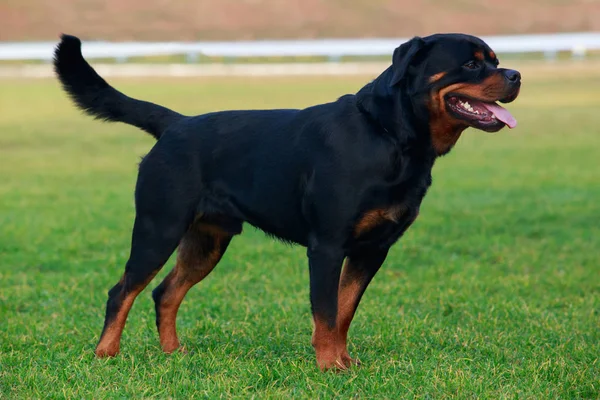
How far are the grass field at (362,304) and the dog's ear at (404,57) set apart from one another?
4.99 ft

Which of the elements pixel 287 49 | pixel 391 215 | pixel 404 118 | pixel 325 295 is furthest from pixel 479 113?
pixel 287 49

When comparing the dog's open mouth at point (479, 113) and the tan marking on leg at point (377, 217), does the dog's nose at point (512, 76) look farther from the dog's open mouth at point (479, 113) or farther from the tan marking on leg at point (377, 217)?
the tan marking on leg at point (377, 217)

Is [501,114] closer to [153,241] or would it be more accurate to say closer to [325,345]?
[325,345]

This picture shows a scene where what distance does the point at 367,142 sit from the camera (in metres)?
4.98

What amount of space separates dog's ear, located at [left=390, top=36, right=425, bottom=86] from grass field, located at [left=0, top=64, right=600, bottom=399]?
152cm

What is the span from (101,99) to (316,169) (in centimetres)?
152

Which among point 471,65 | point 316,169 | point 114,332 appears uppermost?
point 471,65

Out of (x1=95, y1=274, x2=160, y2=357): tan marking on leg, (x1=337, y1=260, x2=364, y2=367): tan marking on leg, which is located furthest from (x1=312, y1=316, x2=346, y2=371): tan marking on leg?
(x1=95, y1=274, x2=160, y2=357): tan marking on leg

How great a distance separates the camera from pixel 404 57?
16.0 feet

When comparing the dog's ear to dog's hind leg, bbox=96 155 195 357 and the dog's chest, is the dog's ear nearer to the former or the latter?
the dog's chest

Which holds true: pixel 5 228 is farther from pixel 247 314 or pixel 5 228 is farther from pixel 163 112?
pixel 163 112

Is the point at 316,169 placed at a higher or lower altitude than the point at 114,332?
higher

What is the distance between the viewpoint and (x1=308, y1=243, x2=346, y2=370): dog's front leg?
16.3ft

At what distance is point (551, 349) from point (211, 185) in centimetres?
219
